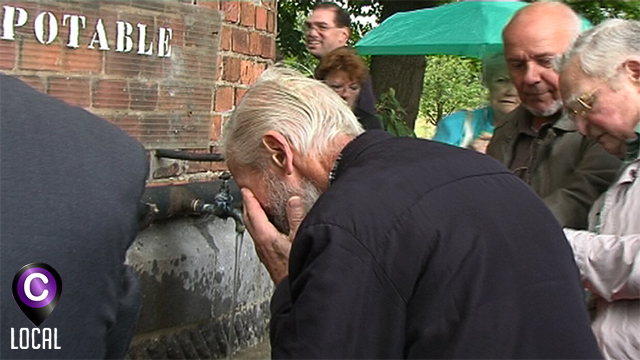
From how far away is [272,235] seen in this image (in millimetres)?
1979

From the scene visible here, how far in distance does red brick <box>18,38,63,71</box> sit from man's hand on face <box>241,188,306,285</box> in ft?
4.14

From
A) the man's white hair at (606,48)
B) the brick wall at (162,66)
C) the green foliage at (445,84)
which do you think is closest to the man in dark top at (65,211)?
the man's white hair at (606,48)

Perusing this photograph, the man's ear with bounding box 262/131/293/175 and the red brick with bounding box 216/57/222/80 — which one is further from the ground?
the red brick with bounding box 216/57/222/80

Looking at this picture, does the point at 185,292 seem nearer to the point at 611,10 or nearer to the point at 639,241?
the point at 639,241

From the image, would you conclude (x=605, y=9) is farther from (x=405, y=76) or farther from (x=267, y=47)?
(x=267, y=47)

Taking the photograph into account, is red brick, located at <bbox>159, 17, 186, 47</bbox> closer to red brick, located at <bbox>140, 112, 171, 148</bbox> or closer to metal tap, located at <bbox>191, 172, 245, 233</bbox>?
red brick, located at <bbox>140, 112, 171, 148</bbox>

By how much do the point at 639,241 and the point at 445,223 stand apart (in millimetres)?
851

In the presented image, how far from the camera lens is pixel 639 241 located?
2.19 meters

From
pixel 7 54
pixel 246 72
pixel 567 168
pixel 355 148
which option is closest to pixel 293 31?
pixel 246 72

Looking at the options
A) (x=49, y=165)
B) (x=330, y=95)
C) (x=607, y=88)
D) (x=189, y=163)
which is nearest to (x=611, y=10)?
(x=189, y=163)

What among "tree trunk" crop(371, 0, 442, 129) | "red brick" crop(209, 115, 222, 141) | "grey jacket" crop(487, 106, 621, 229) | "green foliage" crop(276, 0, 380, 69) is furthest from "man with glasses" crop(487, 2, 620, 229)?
"tree trunk" crop(371, 0, 442, 129)

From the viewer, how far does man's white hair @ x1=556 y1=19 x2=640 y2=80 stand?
2367 mm

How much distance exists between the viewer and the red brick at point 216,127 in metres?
3.75

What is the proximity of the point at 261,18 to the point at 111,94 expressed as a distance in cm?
103
